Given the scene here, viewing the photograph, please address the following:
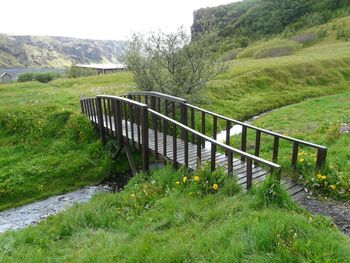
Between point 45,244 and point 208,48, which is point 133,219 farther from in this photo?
point 208,48

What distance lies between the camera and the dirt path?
5504 millimetres

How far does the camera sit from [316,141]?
10.8 m

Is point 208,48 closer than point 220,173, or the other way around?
point 220,173

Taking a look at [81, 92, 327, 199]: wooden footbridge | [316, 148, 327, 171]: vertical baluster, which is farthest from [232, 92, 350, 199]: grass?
[81, 92, 327, 199]: wooden footbridge

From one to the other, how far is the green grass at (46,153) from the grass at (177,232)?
462cm

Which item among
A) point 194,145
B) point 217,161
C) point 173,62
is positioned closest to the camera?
point 217,161

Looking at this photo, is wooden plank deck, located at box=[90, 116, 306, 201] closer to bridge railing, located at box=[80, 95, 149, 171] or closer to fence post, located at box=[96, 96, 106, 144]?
bridge railing, located at box=[80, 95, 149, 171]

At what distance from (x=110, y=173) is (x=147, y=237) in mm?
8179

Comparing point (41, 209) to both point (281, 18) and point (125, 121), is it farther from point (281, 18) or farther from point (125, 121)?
point (281, 18)

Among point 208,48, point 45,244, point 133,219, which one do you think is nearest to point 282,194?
point 133,219

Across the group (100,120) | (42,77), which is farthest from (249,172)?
(42,77)

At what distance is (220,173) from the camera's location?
21.8 ft

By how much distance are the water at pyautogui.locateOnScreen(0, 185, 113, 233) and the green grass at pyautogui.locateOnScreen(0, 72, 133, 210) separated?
0.44 m

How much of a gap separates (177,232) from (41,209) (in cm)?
708
